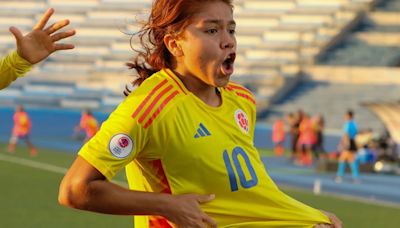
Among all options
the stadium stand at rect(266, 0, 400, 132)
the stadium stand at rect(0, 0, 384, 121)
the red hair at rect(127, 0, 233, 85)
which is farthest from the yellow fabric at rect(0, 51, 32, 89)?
the stadium stand at rect(0, 0, 384, 121)

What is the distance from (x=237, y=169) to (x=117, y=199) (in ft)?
1.73

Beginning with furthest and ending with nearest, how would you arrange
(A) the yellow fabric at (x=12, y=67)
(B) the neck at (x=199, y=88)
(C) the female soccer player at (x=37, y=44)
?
1. (A) the yellow fabric at (x=12, y=67)
2. (C) the female soccer player at (x=37, y=44)
3. (B) the neck at (x=199, y=88)

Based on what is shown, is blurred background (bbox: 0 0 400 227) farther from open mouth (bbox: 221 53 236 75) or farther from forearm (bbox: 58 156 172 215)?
forearm (bbox: 58 156 172 215)

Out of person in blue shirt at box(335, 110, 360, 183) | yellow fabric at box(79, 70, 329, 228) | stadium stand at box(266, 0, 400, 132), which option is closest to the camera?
yellow fabric at box(79, 70, 329, 228)

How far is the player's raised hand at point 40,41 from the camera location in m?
5.09

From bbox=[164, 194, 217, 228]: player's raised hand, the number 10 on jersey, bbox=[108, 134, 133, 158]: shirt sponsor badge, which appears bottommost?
bbox=[164, 194, 217, 228]: player's raised hand

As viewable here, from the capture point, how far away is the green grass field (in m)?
14.7

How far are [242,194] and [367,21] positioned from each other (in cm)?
3874

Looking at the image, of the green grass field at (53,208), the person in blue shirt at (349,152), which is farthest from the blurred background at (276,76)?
the green grass field at (53,208)

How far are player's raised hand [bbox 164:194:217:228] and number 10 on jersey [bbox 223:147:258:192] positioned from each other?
279 millimetres

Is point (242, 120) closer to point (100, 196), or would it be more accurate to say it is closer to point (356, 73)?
point (100, 196)

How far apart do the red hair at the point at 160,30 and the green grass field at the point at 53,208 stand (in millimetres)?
9336

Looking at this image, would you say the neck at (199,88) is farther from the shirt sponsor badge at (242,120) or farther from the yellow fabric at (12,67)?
the yellow fabric at (12,67)

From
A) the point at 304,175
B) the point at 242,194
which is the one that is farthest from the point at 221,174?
the point at 304,175
